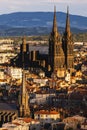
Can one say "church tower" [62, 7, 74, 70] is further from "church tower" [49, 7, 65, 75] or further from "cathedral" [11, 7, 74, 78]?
"church tower" [49, 7, 65, 75]

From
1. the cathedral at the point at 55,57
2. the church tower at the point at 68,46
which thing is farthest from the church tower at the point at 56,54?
Answer: the church tower at the point at 68,46

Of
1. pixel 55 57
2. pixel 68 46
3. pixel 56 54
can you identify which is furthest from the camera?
pixel 68 46

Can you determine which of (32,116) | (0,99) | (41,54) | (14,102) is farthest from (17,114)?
(41,54)

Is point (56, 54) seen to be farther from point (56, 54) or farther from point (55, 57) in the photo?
point (55, 57)

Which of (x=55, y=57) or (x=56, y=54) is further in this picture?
(x=55, y=57)

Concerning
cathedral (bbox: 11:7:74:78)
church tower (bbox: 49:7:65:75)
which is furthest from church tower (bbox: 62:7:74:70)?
church tower (bbox: 49:7:65:75)

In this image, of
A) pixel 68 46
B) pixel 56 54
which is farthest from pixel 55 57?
pixel 68 46

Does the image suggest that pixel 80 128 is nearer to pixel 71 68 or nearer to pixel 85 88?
pixel 85 88

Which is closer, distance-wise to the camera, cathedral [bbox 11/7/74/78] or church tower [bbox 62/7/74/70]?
cathedral [bbox 11/7/74/78]
